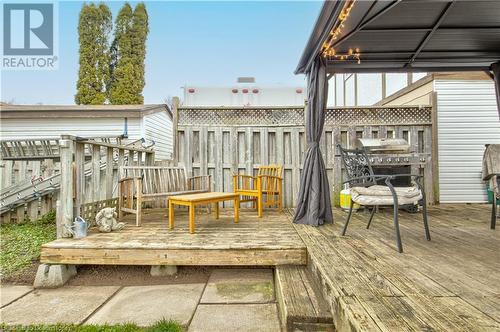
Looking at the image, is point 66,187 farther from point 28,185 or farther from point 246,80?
point 246,80

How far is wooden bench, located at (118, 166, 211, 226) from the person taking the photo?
341cm

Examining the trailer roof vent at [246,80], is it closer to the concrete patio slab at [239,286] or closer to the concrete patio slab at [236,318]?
the concrete patio slab at [239,286]

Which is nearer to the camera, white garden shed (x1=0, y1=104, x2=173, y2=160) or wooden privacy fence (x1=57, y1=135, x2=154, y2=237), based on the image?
wooden privacy fence (x1=57, y1=135, x2=154, y2=237)

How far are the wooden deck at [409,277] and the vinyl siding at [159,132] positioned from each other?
6689 millimetres

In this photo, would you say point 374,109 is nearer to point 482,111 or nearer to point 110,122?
point 482,111

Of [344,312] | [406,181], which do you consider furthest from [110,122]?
[344,312]

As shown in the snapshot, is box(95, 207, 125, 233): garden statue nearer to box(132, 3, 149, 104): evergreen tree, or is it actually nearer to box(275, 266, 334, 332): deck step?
box(275, 266, 334, 332): deck step

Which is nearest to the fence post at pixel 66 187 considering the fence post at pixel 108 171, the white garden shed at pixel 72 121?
the fence post at pixel 108 171

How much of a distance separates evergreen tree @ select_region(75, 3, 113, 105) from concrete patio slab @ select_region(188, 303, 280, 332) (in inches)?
503

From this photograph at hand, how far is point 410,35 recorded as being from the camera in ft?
11.0

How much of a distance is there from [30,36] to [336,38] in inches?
244

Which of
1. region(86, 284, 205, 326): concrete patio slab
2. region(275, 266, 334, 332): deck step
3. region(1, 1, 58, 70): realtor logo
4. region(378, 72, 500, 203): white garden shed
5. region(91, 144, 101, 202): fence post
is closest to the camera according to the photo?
region(275, 266, 334, 332): deck step

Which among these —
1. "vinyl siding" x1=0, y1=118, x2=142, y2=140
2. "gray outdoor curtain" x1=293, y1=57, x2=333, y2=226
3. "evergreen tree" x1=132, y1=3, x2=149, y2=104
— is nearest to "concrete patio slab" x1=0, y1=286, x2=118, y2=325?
"gray outdoor curtain" x1=293, y1=57, x2=333, y2=226

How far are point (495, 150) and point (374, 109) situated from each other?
2.08m
